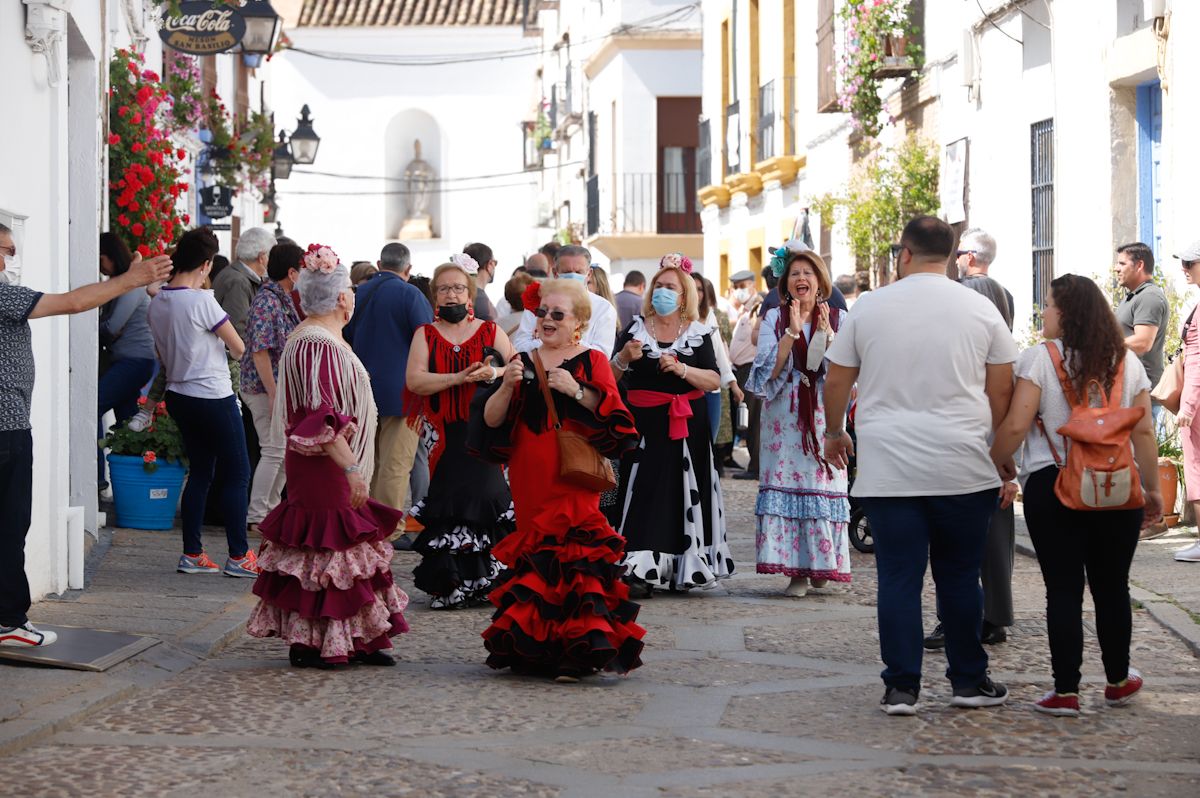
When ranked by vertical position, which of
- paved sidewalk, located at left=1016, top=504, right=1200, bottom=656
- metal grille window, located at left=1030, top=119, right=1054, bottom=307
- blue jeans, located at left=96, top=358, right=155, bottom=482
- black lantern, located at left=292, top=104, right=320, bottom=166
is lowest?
paved sidewalk, located at left=1016, top=504, right=1200, bottom=656

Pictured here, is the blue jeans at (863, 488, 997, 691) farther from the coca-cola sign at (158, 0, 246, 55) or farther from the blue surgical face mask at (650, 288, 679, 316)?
the coca-cola sign at (158, 0, 246, 55)

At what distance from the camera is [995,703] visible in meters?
6.66

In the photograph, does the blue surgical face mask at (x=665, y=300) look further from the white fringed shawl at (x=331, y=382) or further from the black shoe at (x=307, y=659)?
the black shoe at (x=307, y=659)

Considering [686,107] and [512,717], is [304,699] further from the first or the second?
[686,107]

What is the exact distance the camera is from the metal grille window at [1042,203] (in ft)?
50.0

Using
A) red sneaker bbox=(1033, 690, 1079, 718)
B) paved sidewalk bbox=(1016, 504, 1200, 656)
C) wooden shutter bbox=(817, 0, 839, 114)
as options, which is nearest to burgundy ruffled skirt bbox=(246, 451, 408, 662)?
red sneaker bbox=(1033, 690, 1079, 718)

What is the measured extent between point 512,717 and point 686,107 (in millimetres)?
30546

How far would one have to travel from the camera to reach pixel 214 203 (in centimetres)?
2148

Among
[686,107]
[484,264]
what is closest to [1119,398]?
[484,264]

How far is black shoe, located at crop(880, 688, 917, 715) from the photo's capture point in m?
6.49

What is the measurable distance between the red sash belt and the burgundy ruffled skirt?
2248mm

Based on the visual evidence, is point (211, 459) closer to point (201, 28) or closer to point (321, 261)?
Result: point (321, 261)

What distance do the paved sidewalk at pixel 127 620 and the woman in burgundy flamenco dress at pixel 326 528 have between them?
507mm

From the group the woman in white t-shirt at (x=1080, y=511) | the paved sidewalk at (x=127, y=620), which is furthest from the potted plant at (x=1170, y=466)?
the paved sidewalk at (x=127, y=620)
